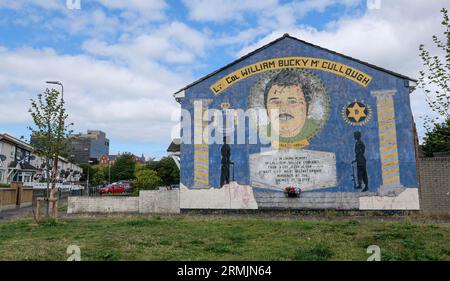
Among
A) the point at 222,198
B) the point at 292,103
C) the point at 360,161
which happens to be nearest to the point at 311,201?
the point at 360,161

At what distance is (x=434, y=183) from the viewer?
60.3 feet

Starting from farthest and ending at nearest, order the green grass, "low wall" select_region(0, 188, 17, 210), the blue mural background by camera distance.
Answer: "low wall" select_region(0, 188, 17, 210) → the blue mural background → the green grass

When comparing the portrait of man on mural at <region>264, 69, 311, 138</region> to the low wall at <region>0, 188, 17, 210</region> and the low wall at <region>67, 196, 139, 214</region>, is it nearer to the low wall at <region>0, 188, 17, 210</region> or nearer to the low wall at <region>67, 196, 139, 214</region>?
the low wall at <region>67, 196, 139, 214</region>

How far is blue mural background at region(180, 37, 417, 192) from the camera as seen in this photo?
61.6 feet

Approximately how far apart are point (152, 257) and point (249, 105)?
43.8 ft

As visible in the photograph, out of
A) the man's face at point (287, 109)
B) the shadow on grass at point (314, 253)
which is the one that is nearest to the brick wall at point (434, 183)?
the man's face at point (287, 109)

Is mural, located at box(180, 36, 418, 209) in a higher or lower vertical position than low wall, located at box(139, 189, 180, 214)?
higher

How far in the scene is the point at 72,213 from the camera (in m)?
21.3

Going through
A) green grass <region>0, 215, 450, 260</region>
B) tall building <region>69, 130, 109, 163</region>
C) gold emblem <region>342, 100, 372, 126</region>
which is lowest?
green grass <region>0, 215, 450, 260</region>

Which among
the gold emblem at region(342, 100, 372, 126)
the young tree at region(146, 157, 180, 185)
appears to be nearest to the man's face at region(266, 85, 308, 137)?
the gold emblem at region(342, 100, 372, 126)

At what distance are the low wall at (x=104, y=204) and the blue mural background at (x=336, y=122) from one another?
3.46 meters

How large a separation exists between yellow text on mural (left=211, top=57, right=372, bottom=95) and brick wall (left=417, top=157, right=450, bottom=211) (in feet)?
17.4

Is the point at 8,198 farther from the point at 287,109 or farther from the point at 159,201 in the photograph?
the point at 287,109
